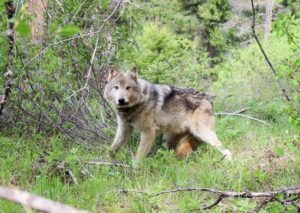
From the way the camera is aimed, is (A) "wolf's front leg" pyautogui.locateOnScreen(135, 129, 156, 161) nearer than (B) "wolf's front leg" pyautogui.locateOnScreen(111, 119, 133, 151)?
Yes

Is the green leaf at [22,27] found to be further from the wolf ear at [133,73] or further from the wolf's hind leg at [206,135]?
the wolf's hind leg at [206,135]

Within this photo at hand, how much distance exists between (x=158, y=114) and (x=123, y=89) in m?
0.70

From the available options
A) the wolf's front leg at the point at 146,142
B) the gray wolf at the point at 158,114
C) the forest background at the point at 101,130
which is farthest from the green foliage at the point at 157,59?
the wolf's front leg at the point at 146,142

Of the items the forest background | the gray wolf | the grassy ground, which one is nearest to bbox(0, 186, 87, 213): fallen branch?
the forest background

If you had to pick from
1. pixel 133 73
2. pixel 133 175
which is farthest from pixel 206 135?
pixel 133 175

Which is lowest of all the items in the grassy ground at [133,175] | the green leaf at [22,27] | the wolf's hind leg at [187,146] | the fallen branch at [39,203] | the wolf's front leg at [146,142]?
the wolf's hind leg at [187,146]

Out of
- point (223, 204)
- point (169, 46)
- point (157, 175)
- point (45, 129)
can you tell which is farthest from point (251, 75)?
point (223, 204)

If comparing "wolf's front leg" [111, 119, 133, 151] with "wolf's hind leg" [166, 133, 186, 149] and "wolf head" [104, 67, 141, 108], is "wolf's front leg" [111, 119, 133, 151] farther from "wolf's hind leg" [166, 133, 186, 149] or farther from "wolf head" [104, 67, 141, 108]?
"wolf's hind leg" [166, 133, 186, 149]

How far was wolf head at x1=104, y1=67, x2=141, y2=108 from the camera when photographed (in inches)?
278

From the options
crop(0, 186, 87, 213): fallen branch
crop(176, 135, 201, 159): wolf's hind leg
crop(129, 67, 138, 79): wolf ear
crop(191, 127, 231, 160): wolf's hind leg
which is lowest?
crop(176, 135, 201, 159): wolf's hind leg

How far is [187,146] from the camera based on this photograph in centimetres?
761

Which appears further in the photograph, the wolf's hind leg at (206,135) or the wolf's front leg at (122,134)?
the wolf's hind leg at (206,135)

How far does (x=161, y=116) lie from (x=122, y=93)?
30.5 inches

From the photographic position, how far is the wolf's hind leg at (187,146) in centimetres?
734
